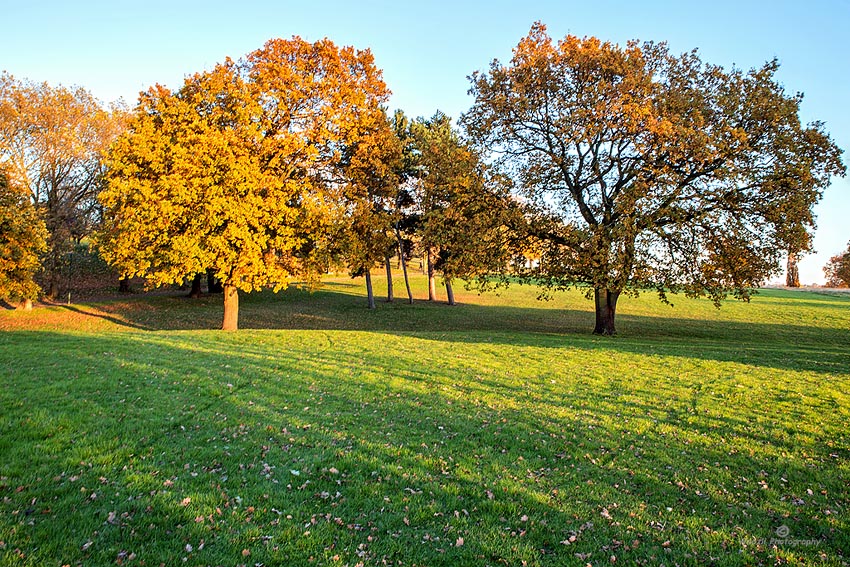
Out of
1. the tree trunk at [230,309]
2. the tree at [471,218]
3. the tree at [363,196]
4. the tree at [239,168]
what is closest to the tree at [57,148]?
the tree at [239,168]

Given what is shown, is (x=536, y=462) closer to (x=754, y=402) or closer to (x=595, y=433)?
(x=595, y=433)

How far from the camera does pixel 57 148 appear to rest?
104 feet

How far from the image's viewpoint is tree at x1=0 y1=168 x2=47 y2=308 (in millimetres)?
22844

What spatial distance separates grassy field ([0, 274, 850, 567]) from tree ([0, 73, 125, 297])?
23067 mm

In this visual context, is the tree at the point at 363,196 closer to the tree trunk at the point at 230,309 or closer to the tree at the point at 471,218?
the tree at the point at 471,218

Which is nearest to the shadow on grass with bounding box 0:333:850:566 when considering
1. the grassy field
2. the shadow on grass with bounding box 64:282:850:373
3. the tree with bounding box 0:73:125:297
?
the grassy field

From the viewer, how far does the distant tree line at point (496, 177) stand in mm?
20234

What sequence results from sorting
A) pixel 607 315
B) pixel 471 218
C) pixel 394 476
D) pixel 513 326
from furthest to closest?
pixel 513 326 < pixel 607 315 < pixel 471 218 < pixel 394 476

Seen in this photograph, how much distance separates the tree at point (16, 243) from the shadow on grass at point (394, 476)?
54.6 feet

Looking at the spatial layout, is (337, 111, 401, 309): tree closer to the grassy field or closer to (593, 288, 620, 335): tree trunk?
the grassy field

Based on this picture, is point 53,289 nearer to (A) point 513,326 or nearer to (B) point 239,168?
(B) point 239,168

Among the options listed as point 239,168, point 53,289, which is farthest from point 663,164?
point 53,289

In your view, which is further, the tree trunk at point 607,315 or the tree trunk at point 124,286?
the tree trunk at point 124,286

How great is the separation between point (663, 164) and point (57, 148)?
38595 mm
